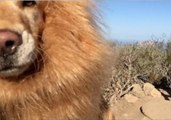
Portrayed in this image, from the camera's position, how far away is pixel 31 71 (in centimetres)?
388

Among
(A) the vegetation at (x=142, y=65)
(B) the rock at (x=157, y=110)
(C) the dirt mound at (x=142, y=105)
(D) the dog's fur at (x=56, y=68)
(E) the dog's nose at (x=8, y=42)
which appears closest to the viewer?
(E) the dog's nose at (x=8, y=42)

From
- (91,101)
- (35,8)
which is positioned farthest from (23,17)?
(91,101)

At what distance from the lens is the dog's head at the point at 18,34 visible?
3307 mm

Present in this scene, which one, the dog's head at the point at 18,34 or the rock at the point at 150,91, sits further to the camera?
the rock at the point at 150,91

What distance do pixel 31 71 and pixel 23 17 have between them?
0.47 meters

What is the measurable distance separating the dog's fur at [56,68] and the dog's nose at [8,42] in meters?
0.36

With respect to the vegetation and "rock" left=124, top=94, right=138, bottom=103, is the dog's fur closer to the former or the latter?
"rock" left=124, top=94, right=138, bottom=103

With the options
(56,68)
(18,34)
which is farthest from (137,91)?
(18,34)

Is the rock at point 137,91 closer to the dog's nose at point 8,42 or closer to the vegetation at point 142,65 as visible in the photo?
the vegetation at point 142,65

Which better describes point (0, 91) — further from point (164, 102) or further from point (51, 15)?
point (164, 102)

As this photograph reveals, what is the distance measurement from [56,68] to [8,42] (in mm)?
712

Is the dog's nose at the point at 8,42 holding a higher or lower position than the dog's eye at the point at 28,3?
lower

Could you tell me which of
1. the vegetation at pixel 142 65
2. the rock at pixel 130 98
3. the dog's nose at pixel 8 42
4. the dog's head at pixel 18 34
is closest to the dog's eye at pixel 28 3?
the dog's head at pixel 18 34

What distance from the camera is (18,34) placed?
3363 mm
